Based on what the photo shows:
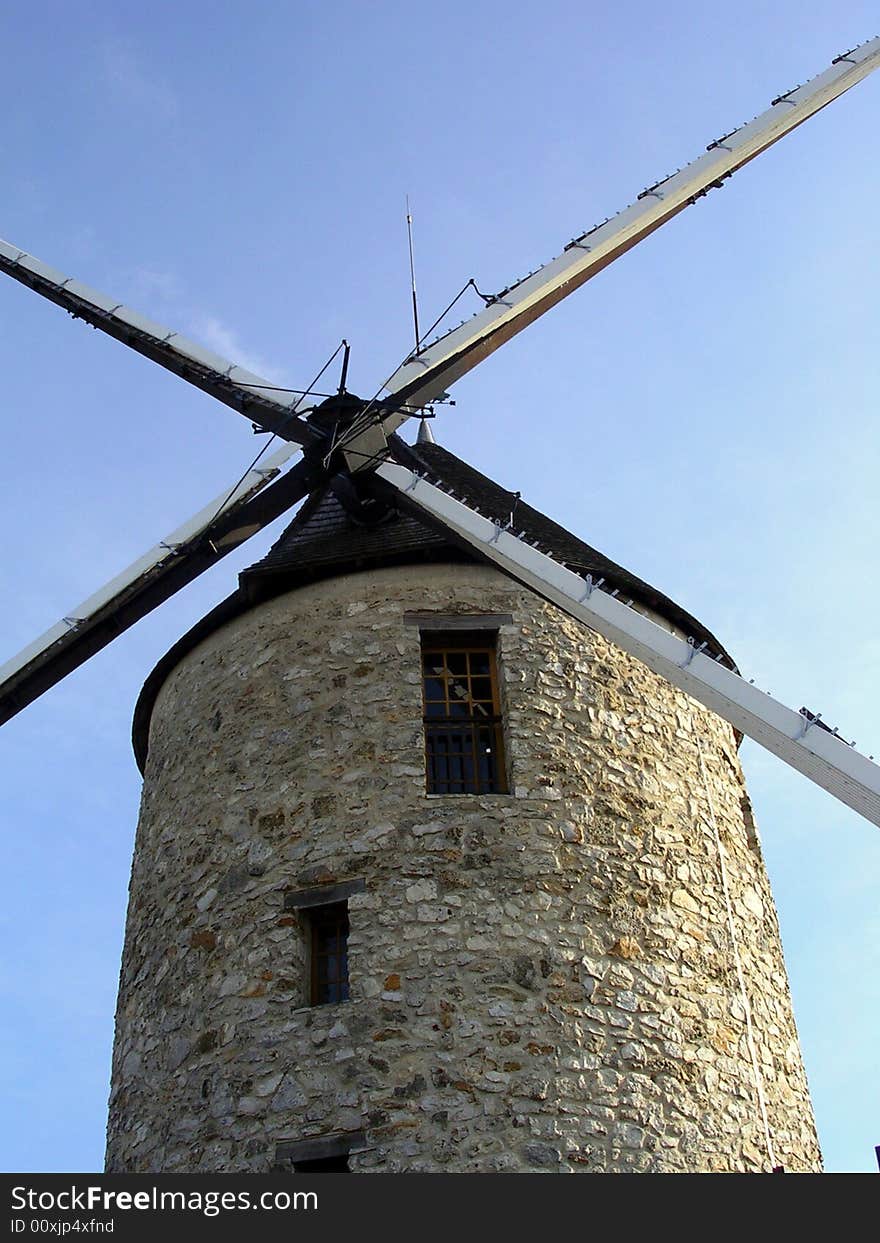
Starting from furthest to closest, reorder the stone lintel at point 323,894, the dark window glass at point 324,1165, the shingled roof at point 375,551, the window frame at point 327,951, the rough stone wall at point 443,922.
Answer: the shingled roof at point 375,551
the stone lintel at point 323,894
the window frame at point 327,951
the rough stone wall at point 443,922
the dark window glass at point 324,1165

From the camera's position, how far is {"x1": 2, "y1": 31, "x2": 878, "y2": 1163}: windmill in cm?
1109

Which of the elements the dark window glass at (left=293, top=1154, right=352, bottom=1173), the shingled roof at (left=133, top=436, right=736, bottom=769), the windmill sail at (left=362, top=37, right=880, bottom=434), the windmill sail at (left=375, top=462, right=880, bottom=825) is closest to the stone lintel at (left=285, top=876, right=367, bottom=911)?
the dark window glass at (left=293, top=1154, right=352, bottom=1173)

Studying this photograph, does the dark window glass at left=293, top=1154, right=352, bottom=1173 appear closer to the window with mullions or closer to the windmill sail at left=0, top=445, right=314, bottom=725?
the window with mullions

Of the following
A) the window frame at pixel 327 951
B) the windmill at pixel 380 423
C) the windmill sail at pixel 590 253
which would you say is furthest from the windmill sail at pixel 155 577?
the window frame at pixel 327 951

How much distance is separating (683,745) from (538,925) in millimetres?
2273

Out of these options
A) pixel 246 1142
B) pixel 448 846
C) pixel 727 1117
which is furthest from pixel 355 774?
pixel 727 1117

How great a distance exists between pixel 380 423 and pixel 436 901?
4465mm

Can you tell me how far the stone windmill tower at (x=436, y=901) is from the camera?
31.6 ft

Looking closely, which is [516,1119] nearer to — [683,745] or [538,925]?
[538,925]

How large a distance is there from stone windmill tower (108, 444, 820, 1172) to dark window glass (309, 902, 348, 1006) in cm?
2

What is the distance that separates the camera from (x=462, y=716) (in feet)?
37.2

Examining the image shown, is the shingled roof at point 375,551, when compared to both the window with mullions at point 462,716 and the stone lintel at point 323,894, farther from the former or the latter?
the stone lintel at point 323,894

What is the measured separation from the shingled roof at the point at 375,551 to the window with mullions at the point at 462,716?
78 cm
